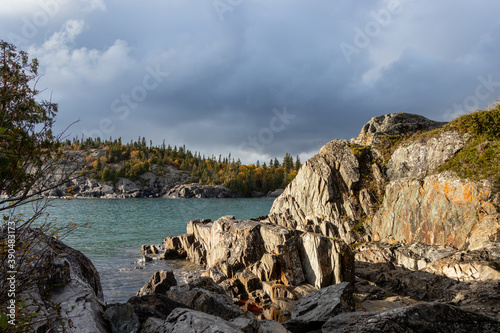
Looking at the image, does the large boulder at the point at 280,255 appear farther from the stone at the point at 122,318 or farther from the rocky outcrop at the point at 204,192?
the rocky outcrop at the point at 204,192

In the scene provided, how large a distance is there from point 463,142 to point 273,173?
503ft

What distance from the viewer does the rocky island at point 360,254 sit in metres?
7.23

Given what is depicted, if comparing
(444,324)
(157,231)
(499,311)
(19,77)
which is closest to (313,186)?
(499,311)

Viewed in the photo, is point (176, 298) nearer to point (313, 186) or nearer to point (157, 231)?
point (313, 186)

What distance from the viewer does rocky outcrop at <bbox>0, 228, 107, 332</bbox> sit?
6008 mm

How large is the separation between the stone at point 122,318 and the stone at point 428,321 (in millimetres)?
5026

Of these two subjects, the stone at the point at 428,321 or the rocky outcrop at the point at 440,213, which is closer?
the stone at the point at 428,321

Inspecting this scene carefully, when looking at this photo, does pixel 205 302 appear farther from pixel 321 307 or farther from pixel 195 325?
pixel 321 307

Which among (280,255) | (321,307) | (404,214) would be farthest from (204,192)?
(321,307)

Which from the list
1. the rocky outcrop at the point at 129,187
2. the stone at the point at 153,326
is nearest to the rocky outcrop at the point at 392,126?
the stone at the point at 153,326

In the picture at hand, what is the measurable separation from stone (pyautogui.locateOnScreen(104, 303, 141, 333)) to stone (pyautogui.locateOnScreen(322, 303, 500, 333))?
5026 mm

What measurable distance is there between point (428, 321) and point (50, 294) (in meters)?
8.83

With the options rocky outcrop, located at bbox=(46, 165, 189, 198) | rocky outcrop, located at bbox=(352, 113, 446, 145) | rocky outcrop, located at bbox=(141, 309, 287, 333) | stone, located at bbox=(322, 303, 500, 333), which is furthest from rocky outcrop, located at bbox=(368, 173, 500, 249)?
rocky outcrop, located at bbox=(46, 165, 189, 198)

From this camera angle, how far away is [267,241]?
17109 millimetres
